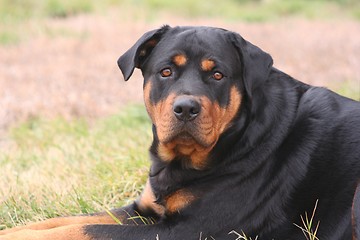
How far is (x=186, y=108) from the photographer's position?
3.94 m

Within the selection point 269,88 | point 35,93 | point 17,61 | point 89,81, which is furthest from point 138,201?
point 17,61

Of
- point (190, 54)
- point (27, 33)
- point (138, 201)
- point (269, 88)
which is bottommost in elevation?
point (27, 33)

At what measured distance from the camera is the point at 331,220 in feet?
13.5

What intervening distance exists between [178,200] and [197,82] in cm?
74

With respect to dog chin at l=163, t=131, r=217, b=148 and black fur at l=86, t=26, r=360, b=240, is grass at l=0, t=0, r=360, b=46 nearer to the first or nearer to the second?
black fur at l=86, t=26, r=360, b=240

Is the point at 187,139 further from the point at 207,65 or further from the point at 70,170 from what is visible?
the point at 70,170

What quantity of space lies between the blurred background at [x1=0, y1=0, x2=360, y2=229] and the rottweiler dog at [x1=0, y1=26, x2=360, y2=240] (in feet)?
3.64

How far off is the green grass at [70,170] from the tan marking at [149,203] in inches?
24.6

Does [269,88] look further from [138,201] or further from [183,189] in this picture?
[138,201]

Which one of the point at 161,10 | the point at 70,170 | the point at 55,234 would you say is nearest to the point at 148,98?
the point at 55,234

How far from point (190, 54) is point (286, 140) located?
0.83 m

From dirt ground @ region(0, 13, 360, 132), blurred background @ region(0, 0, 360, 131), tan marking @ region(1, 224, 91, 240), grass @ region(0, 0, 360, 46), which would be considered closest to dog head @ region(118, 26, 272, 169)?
tan marking @ region(1, 224, 91, 240)

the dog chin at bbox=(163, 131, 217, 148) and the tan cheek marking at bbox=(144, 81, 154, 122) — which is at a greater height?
the tan cheek marking at bbox=(144, 81, 154, 122)

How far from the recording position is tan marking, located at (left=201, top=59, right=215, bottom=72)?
4.18 meters
